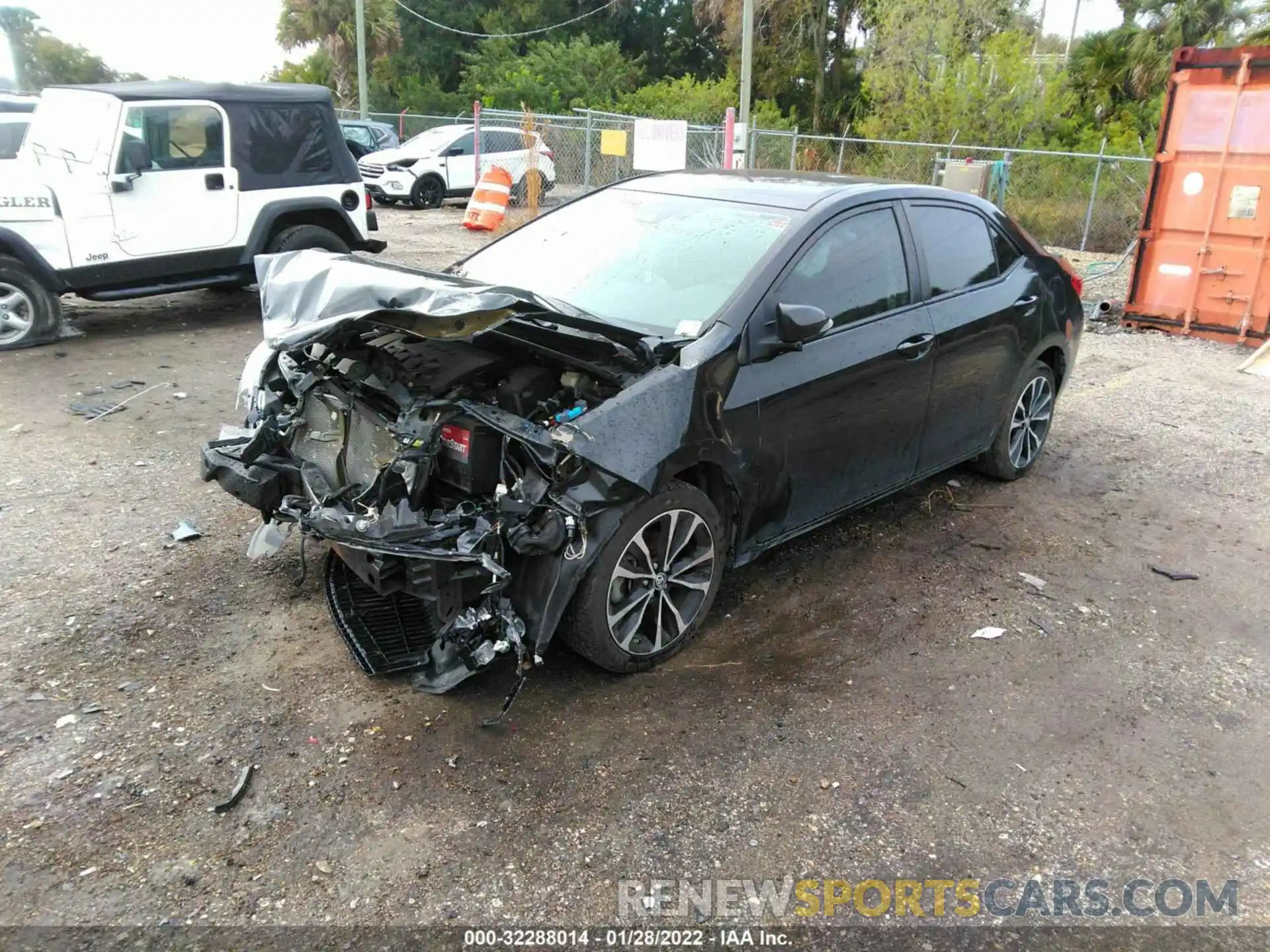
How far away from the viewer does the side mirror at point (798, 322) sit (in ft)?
12.0

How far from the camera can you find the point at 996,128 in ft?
65.4

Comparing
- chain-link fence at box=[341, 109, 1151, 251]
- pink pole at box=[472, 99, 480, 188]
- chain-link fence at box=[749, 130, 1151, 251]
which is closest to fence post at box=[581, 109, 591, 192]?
chain-link fence at box=[341, 109, 1151, 251]

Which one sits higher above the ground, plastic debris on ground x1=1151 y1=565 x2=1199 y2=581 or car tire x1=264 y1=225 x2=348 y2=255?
car tire x1=264 y1=225 x2=348 y2=255

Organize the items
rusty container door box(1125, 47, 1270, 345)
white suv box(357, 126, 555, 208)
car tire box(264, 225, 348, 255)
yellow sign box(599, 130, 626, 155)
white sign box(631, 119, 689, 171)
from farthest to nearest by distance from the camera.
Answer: white suv box(357, 126, 555, 208)
yellow sign box(599, 130, 626, 155)
white sign box(631, 119, 689, 171)
car tire box(264, 225, 348, 255)
rusty container door box(1125, 47, 1270, 345)

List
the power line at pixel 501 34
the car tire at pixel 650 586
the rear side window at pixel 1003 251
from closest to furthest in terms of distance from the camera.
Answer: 1. the car tire at pixel 650 586
2. the rear side window at pixel 1003 251
3. the power line at pixel 501 34

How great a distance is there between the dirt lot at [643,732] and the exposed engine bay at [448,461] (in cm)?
37

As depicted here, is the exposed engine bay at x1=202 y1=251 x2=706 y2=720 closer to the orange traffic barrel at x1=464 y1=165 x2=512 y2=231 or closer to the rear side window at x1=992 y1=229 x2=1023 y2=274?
the rear side window at x1=992 y1=229 x2=1023 y2=274

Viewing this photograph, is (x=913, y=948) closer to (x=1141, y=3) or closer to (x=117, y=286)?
(x=117, y=286)

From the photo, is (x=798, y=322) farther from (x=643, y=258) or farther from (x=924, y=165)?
(x=924, y=165)

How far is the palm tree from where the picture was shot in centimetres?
3375

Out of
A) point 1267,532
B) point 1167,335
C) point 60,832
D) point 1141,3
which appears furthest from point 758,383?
point 1141,3

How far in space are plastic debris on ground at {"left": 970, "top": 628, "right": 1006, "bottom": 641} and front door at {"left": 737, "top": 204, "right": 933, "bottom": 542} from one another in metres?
0.80

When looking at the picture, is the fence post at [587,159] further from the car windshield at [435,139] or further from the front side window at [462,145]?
the car windshield at [435,139]

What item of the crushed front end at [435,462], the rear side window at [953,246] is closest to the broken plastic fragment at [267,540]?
the crushed front end at [435,462]
